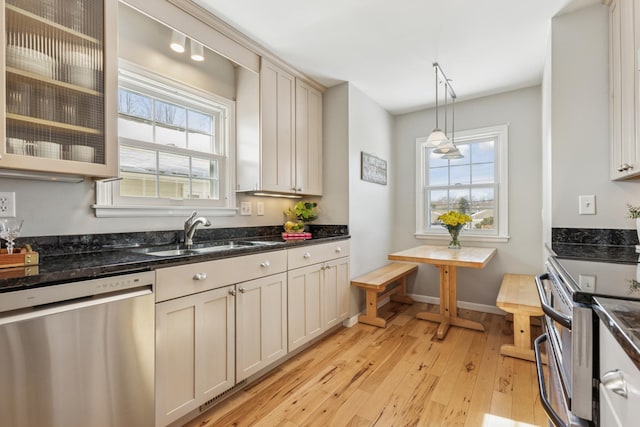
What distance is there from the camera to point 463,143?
378 cm

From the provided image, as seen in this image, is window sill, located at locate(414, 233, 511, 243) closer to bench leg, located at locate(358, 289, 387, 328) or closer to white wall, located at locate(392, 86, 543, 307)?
white wall, located at locate(392, 86, 543, 307)

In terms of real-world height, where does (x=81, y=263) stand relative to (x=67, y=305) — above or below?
above

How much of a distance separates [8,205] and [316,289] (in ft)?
6.61

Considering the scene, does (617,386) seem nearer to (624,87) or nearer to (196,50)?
(624,87)

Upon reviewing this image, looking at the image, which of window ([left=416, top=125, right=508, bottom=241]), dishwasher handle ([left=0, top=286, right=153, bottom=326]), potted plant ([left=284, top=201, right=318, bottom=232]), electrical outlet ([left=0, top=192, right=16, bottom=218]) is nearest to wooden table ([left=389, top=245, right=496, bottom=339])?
window ([left=416, top=125, right=508, bottom=241])

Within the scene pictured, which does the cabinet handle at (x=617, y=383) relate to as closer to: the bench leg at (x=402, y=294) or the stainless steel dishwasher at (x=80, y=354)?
the stainless steel dishwasher at (x=80, y=354)

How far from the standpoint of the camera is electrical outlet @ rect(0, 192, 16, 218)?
1.47 metres

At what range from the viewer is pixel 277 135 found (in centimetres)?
272

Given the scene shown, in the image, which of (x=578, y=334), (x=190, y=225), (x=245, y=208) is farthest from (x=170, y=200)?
(x=578, y=334)

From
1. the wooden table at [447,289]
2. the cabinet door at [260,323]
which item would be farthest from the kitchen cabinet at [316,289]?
the wooden table at [447,289]

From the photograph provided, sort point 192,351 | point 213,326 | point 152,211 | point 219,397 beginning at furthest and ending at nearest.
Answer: point 152,211
point 219,397
point 213,326
point 192,351

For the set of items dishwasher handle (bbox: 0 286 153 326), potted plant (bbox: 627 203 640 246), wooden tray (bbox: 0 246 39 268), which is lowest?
dishwasher handle (bbox: 0 286 153 326)

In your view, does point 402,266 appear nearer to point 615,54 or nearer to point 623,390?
point 615,54

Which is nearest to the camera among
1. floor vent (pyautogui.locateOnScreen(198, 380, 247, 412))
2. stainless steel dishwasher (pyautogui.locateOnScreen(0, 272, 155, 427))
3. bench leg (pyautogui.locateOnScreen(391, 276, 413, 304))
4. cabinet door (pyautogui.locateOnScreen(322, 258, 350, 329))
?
stainless steel dishwasher (pyautogui.locateOnScreen(0, 272, 155, 427))
